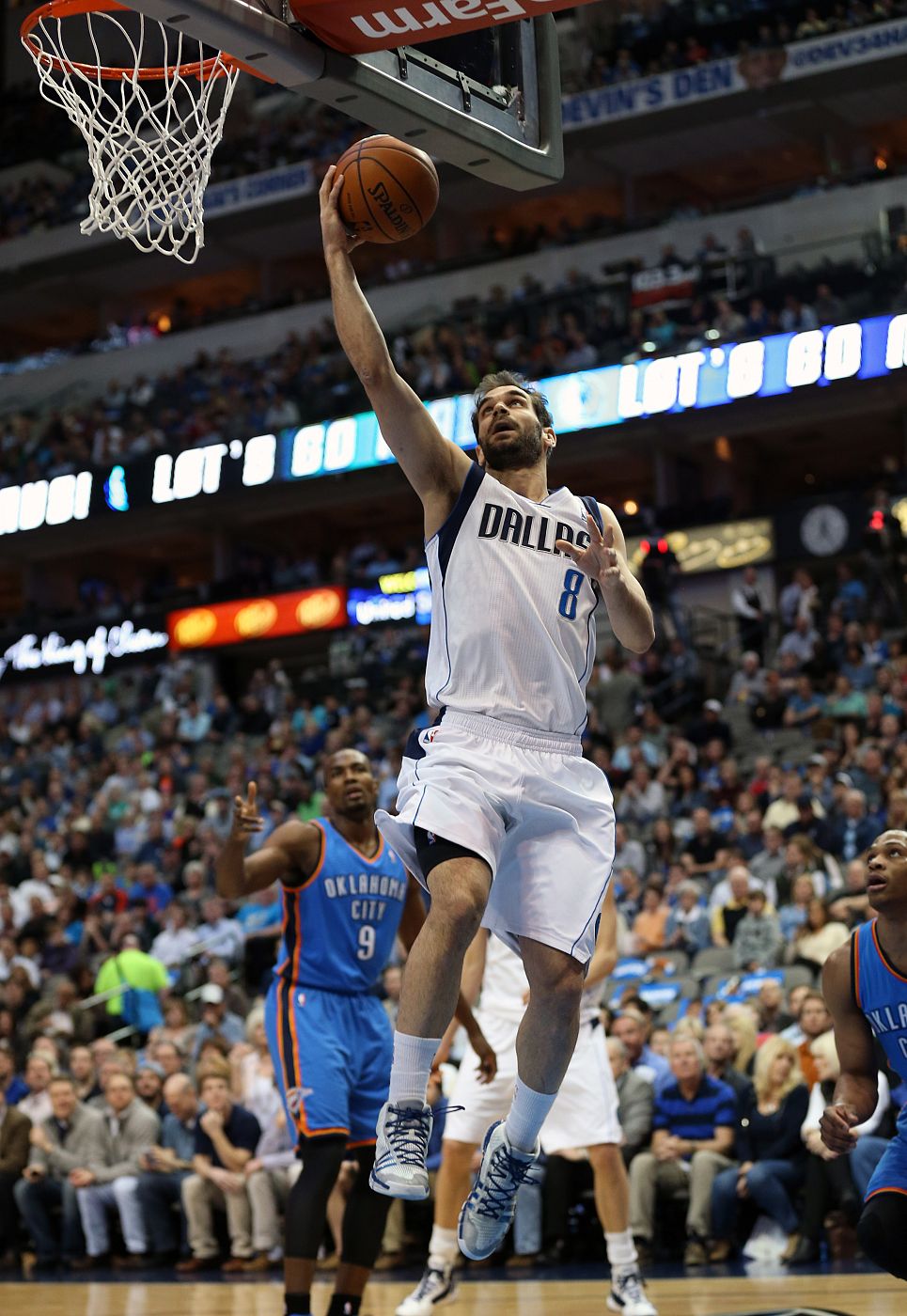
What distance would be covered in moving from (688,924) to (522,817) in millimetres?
8356

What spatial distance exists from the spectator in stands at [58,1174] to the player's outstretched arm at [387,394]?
26.1 ft

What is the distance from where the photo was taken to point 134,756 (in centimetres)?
2244

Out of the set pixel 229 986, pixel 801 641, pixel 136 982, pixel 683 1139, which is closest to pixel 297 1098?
pixel 683 1139

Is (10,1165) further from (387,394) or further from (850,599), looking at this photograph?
(850,599)

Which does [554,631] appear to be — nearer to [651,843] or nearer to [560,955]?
[560,955]

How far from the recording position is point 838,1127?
512 cm

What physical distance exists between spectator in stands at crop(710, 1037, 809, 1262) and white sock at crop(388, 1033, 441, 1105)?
5.51 meters

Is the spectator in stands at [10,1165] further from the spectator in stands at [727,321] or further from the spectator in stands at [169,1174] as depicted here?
the spectator in stands at [727,321]

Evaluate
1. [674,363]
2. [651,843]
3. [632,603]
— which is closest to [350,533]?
[674,363]

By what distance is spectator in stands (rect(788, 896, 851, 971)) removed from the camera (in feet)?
35.3

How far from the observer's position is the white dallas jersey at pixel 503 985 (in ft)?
25.8

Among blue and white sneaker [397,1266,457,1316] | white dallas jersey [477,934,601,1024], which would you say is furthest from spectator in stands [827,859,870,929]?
blue and white sneaker [397,1266,457,1316]

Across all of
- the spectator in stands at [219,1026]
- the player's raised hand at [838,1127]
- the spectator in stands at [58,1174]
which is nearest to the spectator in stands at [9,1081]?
the spectator in stands at [58,1174]

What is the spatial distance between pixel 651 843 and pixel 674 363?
33.1 ft
